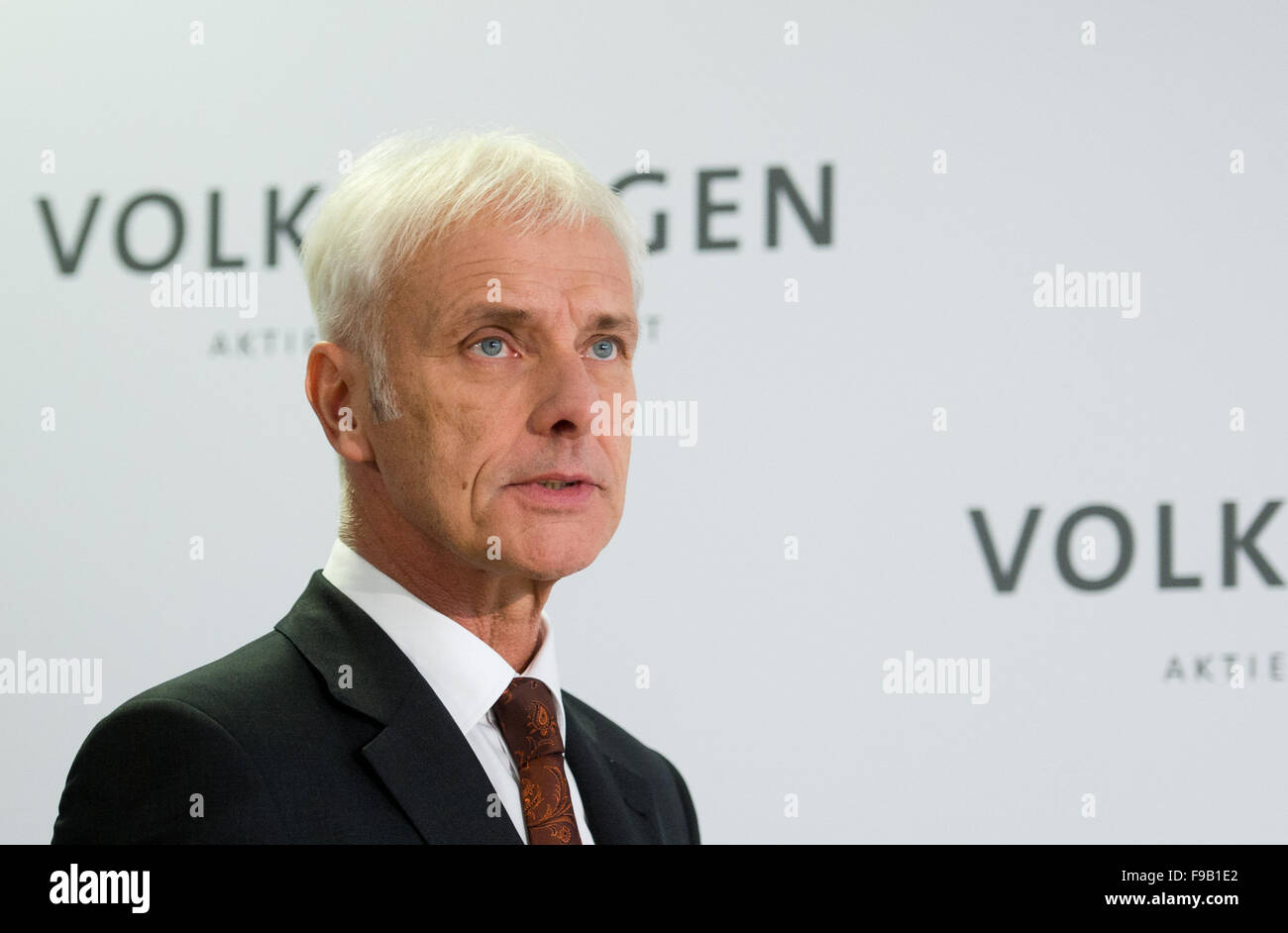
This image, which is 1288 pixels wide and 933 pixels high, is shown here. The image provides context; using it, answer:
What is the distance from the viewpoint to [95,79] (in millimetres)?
3135

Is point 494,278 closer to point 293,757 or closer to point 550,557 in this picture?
point 550,557

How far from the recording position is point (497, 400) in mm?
1506

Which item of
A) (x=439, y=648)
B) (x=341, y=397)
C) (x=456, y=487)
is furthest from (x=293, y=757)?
(x=341, y=397)

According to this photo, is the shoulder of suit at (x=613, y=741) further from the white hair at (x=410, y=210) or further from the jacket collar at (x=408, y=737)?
the white hair at (x=410, y=210)

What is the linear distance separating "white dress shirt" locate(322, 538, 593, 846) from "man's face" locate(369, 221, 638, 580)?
76mm

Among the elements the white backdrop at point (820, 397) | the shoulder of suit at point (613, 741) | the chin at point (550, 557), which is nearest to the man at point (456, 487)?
the chin at point (550, 557)

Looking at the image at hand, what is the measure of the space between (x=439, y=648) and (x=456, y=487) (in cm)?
17

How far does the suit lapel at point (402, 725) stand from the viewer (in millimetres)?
1362

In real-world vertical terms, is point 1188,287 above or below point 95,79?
→ below

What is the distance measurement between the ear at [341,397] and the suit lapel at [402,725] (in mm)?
170

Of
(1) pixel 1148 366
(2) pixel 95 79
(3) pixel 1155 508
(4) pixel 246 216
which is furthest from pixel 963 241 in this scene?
(2) pixel 95 79
